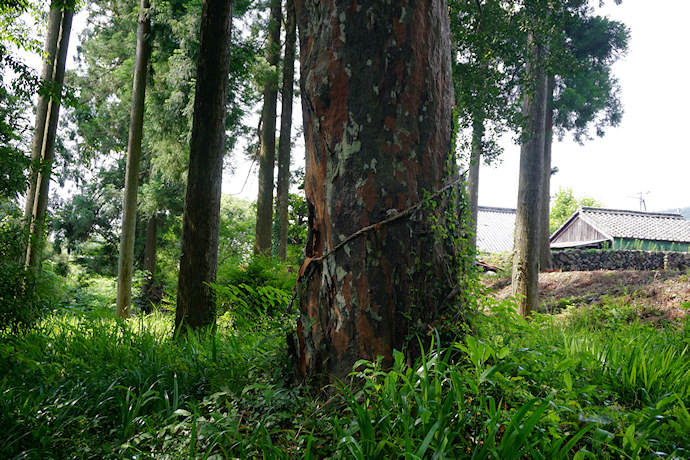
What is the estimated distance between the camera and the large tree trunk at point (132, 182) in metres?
8.43

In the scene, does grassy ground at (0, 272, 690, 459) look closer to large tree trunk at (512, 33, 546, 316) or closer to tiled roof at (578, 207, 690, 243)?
large tree trunk at (512, 33, 546, 316)

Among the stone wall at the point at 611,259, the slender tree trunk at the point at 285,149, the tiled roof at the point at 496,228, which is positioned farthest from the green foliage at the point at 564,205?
the slender tree trunk at the point at 285,149

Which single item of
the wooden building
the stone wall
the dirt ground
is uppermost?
the wooden building

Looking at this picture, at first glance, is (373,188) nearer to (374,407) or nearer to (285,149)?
(374,407)

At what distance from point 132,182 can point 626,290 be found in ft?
35.9

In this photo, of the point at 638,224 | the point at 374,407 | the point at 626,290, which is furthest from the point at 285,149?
the point at 638,224

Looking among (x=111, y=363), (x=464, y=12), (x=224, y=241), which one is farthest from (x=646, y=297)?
(x=224, y=241)

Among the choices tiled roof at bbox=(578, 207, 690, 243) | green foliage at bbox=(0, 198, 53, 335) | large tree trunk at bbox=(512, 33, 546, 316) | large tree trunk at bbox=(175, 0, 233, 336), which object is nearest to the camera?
large tree trunk at bbox=(175, 0, 233, 336)

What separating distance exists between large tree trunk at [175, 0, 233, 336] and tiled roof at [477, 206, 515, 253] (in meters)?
24.0

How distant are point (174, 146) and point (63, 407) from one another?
10.5 meters

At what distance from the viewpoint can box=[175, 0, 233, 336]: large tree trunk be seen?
13.8ft

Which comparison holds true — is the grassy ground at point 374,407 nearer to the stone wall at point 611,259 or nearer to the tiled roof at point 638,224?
the stone wall at point 611,259

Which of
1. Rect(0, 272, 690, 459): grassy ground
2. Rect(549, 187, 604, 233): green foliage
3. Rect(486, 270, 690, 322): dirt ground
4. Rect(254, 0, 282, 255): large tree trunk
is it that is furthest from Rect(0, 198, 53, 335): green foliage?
Rect(549, 187, 604, 233): green foliage

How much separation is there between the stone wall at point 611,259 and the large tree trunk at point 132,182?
513 inches
